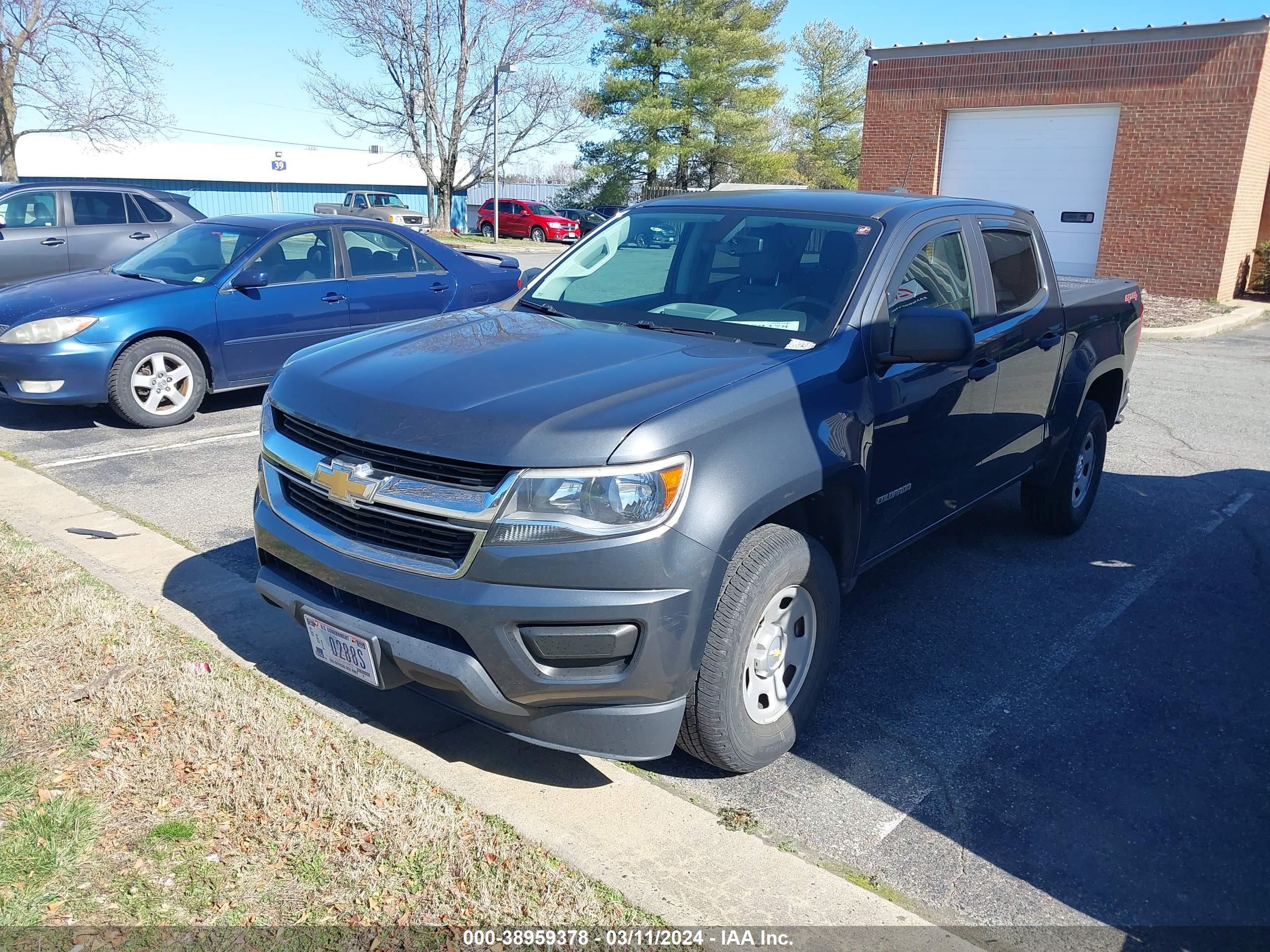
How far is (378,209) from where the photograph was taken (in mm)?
31828

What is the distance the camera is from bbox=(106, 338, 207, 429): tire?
7499mm

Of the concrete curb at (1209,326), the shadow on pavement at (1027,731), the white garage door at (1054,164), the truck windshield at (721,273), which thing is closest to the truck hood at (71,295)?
the shadow on pavement at (1027,731)

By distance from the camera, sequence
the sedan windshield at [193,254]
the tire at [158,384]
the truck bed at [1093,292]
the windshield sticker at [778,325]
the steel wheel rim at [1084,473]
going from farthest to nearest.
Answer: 1. the sedan windshield at [193,254]
2. the tire at [158,384]
3. the steel wheel rim at [1084,473]
4. the truck bed at [1093,292]
5. the windshield sticker at [778,325]

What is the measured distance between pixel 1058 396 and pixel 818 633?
259cm

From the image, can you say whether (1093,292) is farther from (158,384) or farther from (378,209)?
(378,209)

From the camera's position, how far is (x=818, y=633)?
3.57m

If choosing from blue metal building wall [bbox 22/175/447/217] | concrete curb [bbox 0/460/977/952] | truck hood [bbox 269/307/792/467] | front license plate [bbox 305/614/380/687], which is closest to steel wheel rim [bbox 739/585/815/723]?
concrete curb [bbox 0/460/977/952]

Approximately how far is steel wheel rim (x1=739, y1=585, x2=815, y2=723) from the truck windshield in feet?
3.11

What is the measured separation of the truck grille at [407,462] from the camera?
291cm

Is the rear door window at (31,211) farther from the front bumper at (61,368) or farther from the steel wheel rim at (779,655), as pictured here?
the steel wheel rim at (779,655)

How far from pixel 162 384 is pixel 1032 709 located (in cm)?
653

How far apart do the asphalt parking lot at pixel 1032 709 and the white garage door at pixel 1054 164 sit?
14618 millimetres

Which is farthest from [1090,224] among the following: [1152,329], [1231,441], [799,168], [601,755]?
[799,168]

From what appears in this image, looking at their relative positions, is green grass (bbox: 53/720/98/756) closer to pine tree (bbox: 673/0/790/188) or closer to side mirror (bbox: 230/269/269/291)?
side mirror (bbox: 230/269/269/291)
